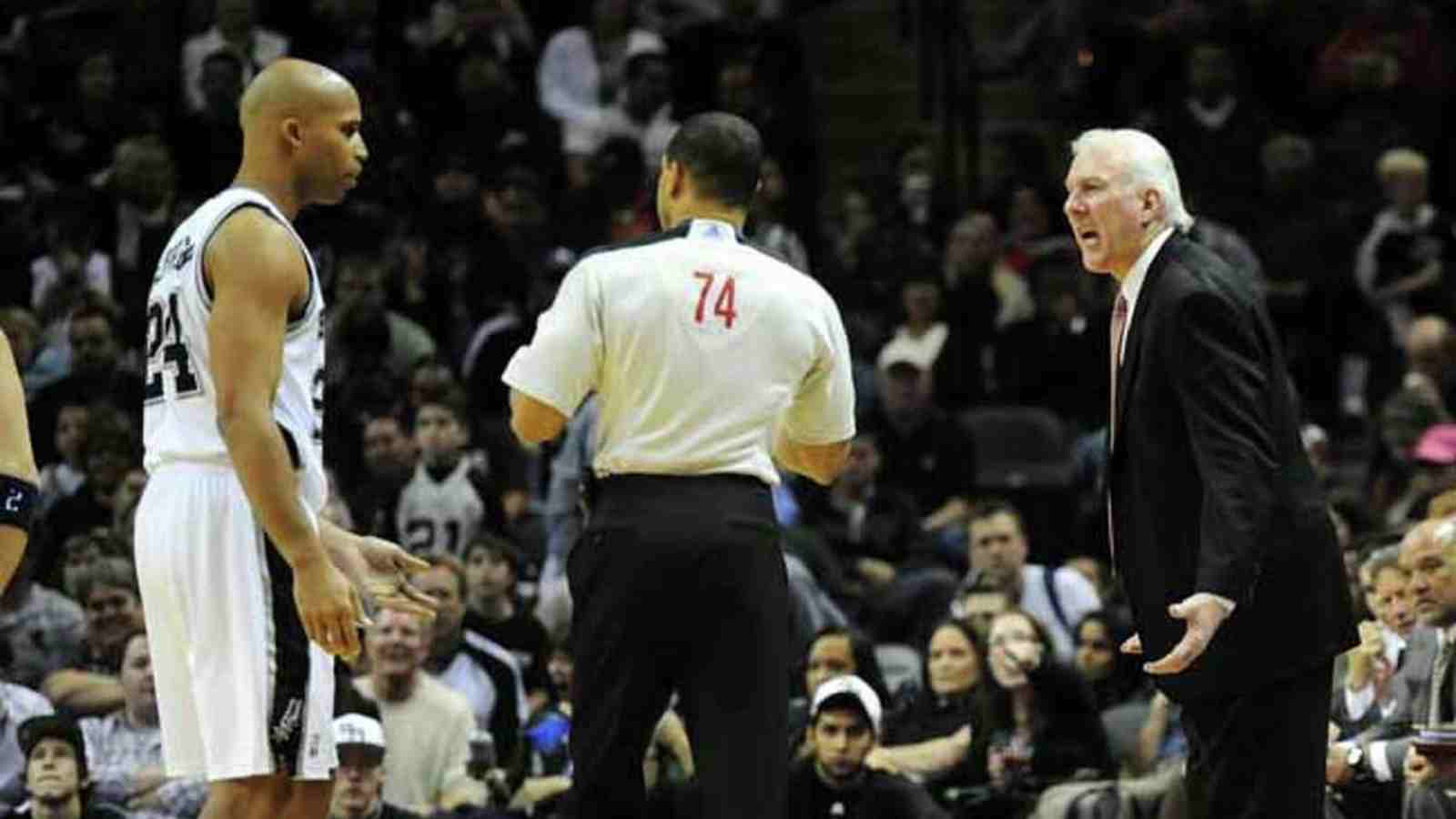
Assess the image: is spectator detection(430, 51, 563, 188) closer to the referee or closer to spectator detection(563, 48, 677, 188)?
spectator detection(563, 48, 677, 188)

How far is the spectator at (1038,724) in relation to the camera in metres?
11.6

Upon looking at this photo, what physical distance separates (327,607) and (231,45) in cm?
1079

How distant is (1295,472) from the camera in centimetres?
660

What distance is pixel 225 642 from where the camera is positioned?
21.9 ft

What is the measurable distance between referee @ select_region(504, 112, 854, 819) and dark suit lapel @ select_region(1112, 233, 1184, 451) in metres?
0.79

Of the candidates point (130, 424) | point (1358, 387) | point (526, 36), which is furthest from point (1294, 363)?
point (130, 424)

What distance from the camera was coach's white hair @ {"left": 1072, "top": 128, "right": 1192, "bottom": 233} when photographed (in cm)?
673

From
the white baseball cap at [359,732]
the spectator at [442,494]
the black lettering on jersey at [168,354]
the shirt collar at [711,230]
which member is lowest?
the white baseball cap at [359,732]

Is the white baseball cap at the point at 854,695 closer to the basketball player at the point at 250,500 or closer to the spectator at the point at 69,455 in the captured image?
the basketball player at the point at 250,500

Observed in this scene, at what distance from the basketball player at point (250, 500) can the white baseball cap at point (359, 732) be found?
4087 mm

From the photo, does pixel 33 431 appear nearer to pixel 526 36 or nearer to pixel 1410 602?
pixel 526 36

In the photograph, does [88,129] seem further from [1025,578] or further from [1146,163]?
[1146,163]

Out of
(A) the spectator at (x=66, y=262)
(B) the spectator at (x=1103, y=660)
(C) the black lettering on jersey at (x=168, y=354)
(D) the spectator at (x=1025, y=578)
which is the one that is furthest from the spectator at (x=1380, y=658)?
(A) the spectator at (x=66, y=262)

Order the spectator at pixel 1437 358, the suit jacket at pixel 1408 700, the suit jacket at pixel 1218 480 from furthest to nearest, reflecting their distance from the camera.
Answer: the spectator at pixel 1437 358 → the suit jacket at pixel 1408 700 → the suit jacket at pixel 1218 480
